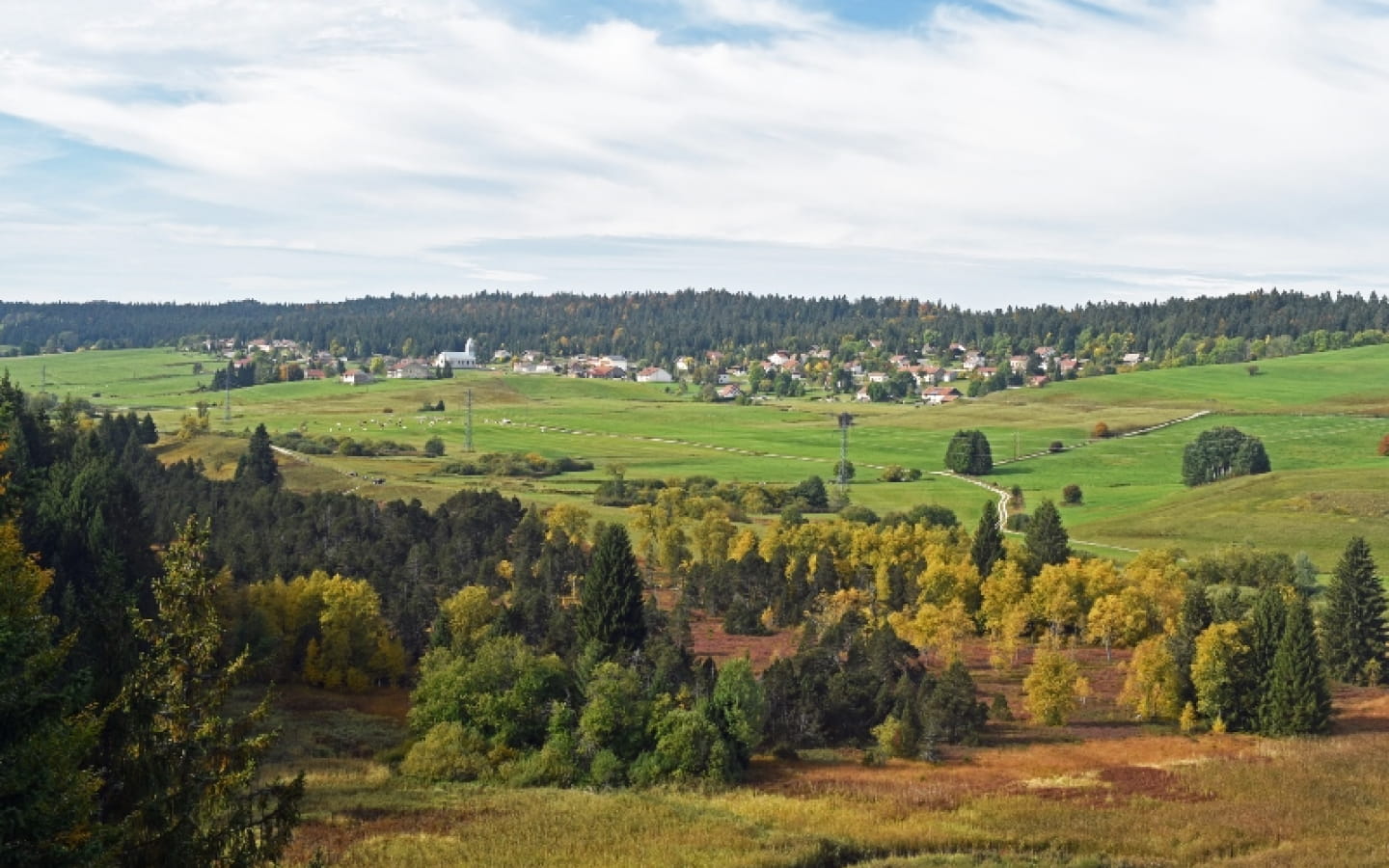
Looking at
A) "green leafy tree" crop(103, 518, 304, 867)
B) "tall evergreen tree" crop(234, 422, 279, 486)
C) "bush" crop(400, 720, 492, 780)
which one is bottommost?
"bush" crop(400, 720, 492, 780)

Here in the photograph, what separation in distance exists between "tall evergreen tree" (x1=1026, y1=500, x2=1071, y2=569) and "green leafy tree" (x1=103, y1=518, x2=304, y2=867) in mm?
77677

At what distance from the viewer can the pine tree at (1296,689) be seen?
195 ft

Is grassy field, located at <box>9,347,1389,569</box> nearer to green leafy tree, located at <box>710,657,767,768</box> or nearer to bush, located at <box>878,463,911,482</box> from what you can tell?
bush, located at <box>878,463,911,482</box>

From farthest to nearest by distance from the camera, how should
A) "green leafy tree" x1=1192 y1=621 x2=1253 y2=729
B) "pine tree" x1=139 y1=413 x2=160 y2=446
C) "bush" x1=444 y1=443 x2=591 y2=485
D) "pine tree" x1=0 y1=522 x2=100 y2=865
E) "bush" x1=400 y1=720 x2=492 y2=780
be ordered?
"pine tree" x1=139 y1=413 x2=160 y2=446 → "bush" x1=444 y1=443 x2=591 y2=485 → "green leafy tree" x1=1192 y1=621 x2=1253 y2=729 → "bush" x1=400 y1=720 x2=492 y2=780 → "pine tree" x1=0 y1=522 x2=100 y2=865

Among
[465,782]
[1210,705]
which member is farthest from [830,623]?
[465,782]

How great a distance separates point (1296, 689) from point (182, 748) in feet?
180

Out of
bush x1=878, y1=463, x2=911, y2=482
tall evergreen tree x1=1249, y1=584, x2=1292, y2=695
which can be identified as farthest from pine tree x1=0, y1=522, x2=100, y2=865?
bush x1=878, y1=463, x2=911, y2=482

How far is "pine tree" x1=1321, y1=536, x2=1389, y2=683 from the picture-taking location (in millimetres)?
75062

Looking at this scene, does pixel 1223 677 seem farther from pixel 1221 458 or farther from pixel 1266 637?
pixel 1221 458

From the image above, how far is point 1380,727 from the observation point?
2426 inches

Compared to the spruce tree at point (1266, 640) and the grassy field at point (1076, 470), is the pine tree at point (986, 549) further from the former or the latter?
the spruce tree at point (1266, 640)

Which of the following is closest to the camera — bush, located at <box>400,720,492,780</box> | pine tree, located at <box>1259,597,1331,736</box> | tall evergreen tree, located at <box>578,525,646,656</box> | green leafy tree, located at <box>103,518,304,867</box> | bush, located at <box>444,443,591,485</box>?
green leafy tree, located at <box>103,518,304,867</box>

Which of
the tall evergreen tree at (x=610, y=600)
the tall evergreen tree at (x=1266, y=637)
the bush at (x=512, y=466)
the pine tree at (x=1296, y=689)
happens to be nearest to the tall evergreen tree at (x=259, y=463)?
the bush at (x=512, y=466)

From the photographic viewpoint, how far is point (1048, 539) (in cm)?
9431
